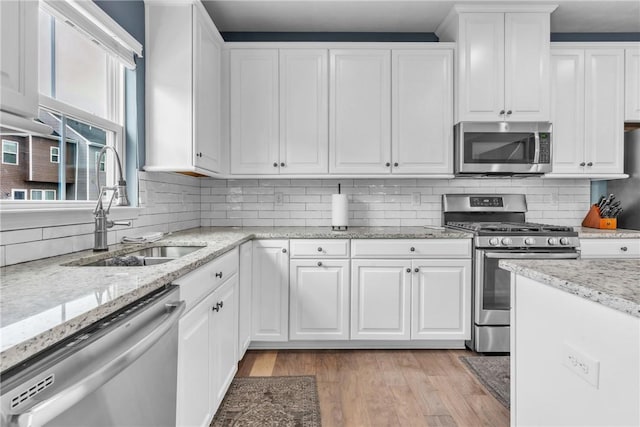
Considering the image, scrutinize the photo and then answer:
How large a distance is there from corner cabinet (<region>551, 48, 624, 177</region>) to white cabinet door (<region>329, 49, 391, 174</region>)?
1.39 metres

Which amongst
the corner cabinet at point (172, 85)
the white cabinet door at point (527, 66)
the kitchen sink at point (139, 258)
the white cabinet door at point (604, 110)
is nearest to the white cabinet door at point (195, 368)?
the kitchen sink at point (139, 258)

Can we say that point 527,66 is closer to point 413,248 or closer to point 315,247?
point 413,248

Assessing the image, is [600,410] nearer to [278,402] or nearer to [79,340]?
[79,340]

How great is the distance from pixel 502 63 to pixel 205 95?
2.26m

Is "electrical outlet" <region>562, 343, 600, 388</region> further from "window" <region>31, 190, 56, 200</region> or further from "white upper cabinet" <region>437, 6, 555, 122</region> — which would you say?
"white upper cabinet" <region>437, 6, 555, 122</region>

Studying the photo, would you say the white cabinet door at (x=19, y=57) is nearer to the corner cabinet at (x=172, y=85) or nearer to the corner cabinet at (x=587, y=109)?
the corner cabinet at (x=172, y=85)

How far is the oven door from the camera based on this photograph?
8.90ft

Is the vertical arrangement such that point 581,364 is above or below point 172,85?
below

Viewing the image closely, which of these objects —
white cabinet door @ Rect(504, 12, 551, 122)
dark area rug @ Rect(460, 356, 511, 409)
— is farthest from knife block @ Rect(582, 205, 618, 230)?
dark area rug @ Rect(460, 356, 511, 409)

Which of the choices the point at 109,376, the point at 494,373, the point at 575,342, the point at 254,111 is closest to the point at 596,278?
the point at 575,342

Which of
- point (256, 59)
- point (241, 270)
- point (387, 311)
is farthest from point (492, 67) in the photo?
point (241, 270)

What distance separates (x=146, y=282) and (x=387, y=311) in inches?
78.4

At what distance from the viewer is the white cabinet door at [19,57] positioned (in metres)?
0.94

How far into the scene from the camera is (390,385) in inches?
90.8
